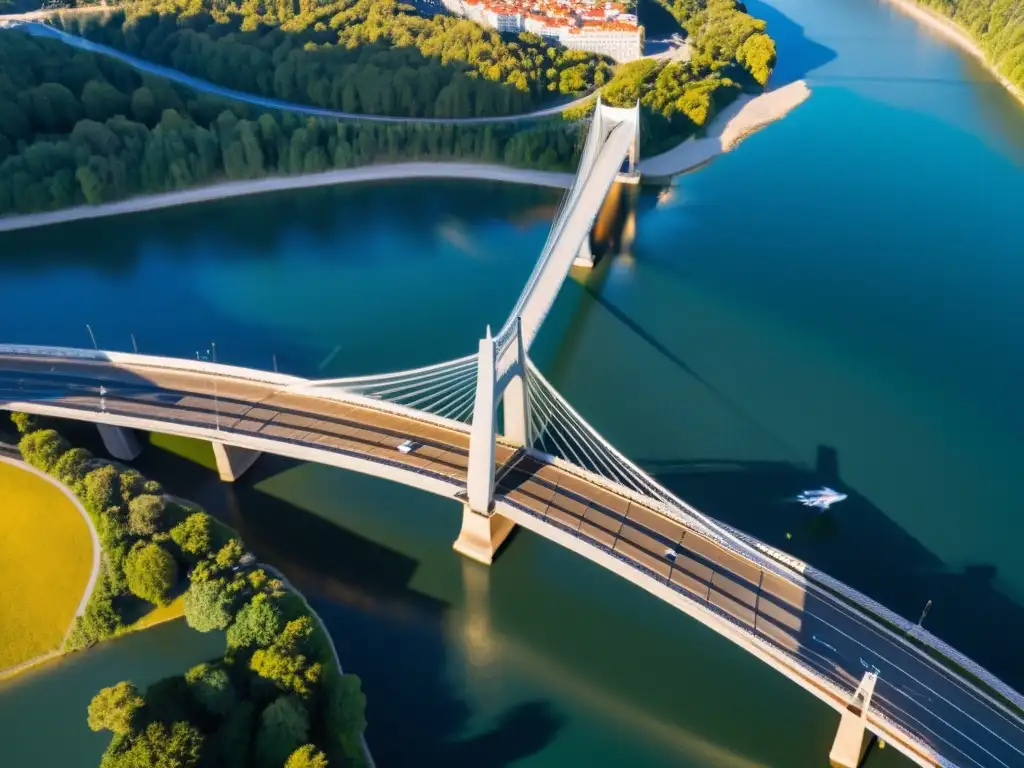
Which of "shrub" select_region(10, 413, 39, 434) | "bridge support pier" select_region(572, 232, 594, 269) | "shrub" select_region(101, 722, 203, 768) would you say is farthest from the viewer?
"bridge support pier" select_region(572, 232, 594, 269)

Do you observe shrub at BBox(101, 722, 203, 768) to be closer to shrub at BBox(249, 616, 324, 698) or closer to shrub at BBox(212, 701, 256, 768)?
shrub at BBox(212, 701, 256, 768)

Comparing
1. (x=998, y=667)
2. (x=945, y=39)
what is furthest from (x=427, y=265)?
(x=945, y=39)

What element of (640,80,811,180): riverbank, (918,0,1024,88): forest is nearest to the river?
(640,80,811,180): riverbank

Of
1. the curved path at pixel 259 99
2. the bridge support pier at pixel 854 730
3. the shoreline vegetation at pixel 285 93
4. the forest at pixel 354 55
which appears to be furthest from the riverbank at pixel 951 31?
the bridge support pier at pixel 854 730

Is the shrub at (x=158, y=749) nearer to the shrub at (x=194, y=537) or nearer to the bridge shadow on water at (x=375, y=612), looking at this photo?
the bridge shadow on water at (x=375, y=612)

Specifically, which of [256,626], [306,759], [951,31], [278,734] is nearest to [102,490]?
[256,626]

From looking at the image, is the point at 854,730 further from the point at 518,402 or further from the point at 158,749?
the point at 158,749

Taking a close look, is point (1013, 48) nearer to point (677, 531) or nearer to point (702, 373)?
point (702, 373)

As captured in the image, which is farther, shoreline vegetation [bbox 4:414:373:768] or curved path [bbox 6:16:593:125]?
curved path [bbox 6:16:593:125]
